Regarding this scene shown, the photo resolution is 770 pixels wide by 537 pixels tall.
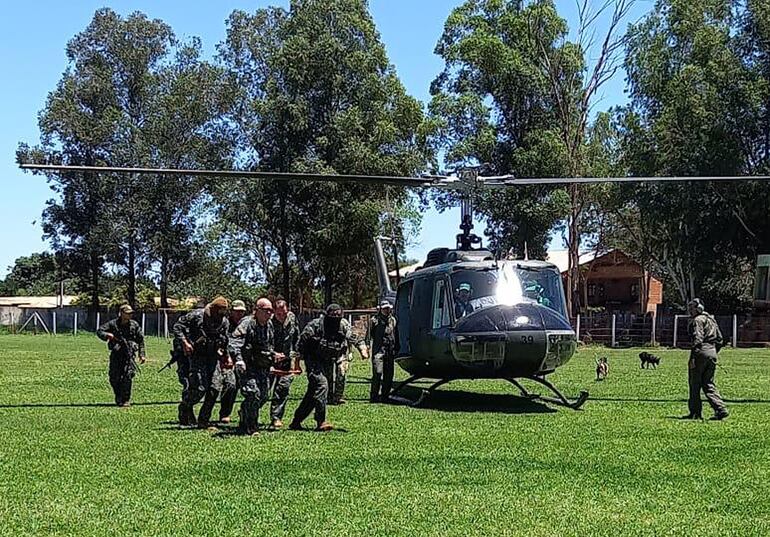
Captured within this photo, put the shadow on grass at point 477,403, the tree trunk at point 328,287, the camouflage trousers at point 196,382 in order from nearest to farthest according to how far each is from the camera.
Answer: the camouflage trousers at point 196,382 < the shadow on grass at point 477,403 < the tree trunk at point 328,287

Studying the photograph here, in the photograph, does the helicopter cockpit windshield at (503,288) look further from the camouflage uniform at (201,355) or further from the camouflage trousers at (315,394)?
the camouflage uniform at (201,355)

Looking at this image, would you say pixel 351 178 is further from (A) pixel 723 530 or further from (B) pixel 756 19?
(B) pixel 756 19

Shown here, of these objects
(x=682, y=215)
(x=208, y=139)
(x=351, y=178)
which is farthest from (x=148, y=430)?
(x=208, y=139)

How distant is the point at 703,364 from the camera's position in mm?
14773

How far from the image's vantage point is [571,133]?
50.8 m

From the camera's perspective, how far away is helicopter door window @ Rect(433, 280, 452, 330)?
1589 cm

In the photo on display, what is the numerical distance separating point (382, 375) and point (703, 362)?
5.74 meters

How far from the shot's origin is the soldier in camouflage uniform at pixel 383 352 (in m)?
17.5

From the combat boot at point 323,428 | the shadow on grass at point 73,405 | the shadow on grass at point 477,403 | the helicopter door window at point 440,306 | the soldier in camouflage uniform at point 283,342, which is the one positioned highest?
the helicopter door window at point 440,306

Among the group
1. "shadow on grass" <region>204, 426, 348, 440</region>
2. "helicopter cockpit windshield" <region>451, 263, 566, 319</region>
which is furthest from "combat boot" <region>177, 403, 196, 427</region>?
"helicopter cockpit windshield" <region>451, 263, 566, 319</region>

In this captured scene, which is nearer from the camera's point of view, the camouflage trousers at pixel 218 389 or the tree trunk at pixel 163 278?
the camouflage trousers at pixel 218 389

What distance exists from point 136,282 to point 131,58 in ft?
47.7

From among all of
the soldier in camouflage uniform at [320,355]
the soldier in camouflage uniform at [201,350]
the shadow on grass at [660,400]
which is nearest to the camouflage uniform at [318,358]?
the soldier in camouflage uniform at [320,355]

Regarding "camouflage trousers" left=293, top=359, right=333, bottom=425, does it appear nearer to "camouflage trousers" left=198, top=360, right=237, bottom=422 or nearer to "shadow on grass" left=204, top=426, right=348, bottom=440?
"shadow on grass" left=204, top=426, right=348, bottom=440
